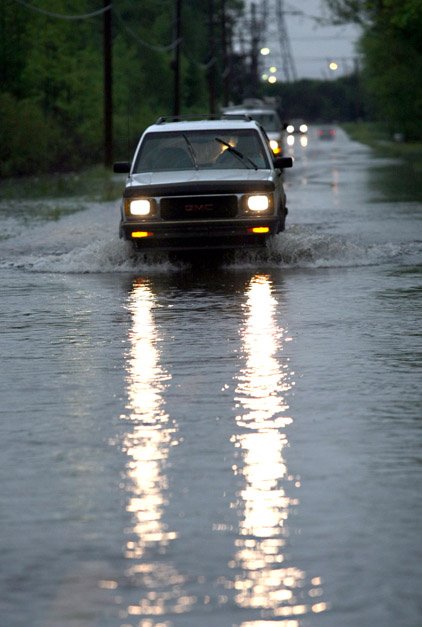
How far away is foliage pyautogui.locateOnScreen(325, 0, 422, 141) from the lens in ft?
221

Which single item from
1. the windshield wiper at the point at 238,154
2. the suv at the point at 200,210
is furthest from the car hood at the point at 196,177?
the windshield wiper at the point at 238,154

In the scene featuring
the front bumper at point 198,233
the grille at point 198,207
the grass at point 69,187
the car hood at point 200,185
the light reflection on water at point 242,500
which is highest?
the grass at point 69,187

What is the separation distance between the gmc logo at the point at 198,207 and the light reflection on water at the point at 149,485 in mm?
5841

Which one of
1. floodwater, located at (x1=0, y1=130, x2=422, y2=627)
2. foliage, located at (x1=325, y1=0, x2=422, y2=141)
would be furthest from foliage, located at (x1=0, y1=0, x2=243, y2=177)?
floodwater, located at (x1=0, y1=130, x2=422, y2=627)

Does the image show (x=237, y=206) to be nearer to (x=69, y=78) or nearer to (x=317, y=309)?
(x=317, y=309)

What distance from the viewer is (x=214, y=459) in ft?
27.2

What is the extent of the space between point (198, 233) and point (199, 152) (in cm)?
188

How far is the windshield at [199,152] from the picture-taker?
20281 mm

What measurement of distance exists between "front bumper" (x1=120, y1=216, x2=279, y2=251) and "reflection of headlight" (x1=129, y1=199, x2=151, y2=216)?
0.45 feet

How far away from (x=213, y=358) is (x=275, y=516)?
192 inches

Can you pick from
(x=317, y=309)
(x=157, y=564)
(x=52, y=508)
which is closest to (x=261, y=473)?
(x=52, y=508)

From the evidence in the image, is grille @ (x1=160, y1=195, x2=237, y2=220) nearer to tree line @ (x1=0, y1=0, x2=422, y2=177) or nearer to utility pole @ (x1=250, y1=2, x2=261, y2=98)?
tree line @ (x1=0, y1=0, x2=422, y2=177)

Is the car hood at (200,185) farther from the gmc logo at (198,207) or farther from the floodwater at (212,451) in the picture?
the floodwater at (212,451)

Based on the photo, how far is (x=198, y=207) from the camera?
1897 cm
